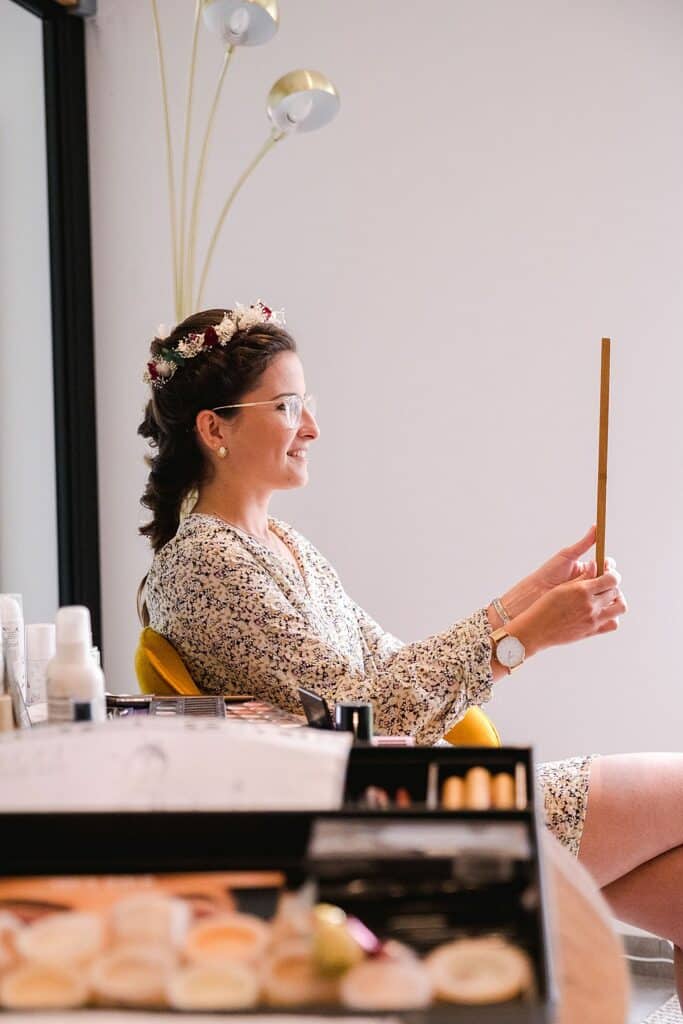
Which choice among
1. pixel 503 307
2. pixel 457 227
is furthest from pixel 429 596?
pixel 457 227

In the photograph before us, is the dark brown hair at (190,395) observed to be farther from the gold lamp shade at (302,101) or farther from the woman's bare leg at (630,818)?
the woman's bare leg at (630,818)

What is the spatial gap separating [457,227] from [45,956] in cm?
241

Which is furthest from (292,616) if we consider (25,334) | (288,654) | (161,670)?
(25,334)

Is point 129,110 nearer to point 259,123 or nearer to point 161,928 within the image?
point 259,123

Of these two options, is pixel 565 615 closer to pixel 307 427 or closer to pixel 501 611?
pixel 501 611

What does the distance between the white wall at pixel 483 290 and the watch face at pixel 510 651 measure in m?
1.10

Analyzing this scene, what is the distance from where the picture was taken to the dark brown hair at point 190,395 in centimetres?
179

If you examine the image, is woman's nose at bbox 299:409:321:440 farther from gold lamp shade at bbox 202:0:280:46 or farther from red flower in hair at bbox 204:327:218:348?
gold lamp shade at bbox 202:0:280:46

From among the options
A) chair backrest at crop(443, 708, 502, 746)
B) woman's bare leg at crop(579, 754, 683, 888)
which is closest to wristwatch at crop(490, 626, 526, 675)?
woman's bare leg at crop(579, 754, 683, 888)

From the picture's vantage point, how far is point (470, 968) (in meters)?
0.51

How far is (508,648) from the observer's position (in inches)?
59.7

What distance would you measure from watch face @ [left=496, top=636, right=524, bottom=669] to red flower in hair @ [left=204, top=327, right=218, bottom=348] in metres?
0.69

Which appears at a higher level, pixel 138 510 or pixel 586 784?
pixel 138 510

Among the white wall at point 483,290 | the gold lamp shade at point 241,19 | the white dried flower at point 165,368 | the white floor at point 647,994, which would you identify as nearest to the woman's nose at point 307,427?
the white dried flower at point 165,368
